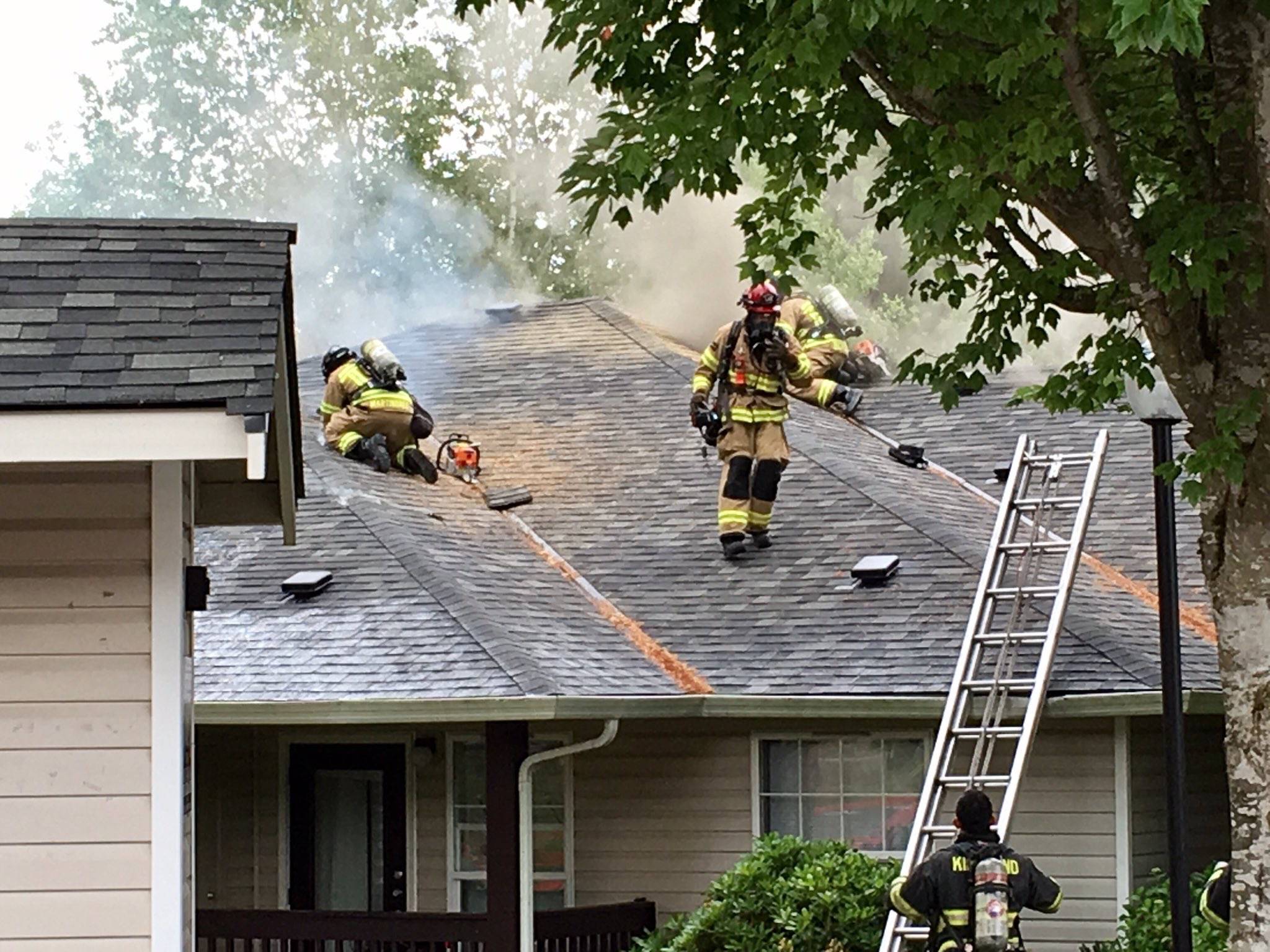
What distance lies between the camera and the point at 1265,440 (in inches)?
336

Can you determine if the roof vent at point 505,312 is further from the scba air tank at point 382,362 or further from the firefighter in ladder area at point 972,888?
the firefighter in ladder area at point 972,888

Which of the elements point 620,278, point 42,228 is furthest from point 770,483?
point 620,278

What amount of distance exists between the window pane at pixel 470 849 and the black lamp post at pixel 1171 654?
5.86 metres

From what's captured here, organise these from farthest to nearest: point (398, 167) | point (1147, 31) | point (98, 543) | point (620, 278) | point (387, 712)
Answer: point (398, 167), point (620, 278), point (387, 712), point (98, 543), point (1147, 31)

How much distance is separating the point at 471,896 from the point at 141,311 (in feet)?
26.0

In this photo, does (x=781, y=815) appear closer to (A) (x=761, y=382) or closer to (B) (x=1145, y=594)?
(B) (x=1145, y=594)

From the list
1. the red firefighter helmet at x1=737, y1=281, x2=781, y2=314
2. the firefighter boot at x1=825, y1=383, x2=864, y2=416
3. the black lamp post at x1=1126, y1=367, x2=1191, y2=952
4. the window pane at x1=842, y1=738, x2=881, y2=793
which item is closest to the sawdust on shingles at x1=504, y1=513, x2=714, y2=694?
the window pane at x1=842, y1=738, x2=881, y2=793

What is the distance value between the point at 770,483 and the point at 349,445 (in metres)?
3.61

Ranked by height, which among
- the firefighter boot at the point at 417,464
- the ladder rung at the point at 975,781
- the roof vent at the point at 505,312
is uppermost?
the roof vent at the point at 505,312

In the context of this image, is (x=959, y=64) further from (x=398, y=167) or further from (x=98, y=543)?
(x=398, y=167)

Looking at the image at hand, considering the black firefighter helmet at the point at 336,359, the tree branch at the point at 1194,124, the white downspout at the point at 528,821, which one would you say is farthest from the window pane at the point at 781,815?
the tree branch at the point at 1194,124

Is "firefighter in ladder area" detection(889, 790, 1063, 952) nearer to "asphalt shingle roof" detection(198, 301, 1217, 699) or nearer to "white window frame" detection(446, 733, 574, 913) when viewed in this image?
"asphalt shingle roof" detection(198, 301, 1217, 699)

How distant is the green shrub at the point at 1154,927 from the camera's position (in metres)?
11.9

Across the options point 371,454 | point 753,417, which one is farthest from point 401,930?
point 371,454
